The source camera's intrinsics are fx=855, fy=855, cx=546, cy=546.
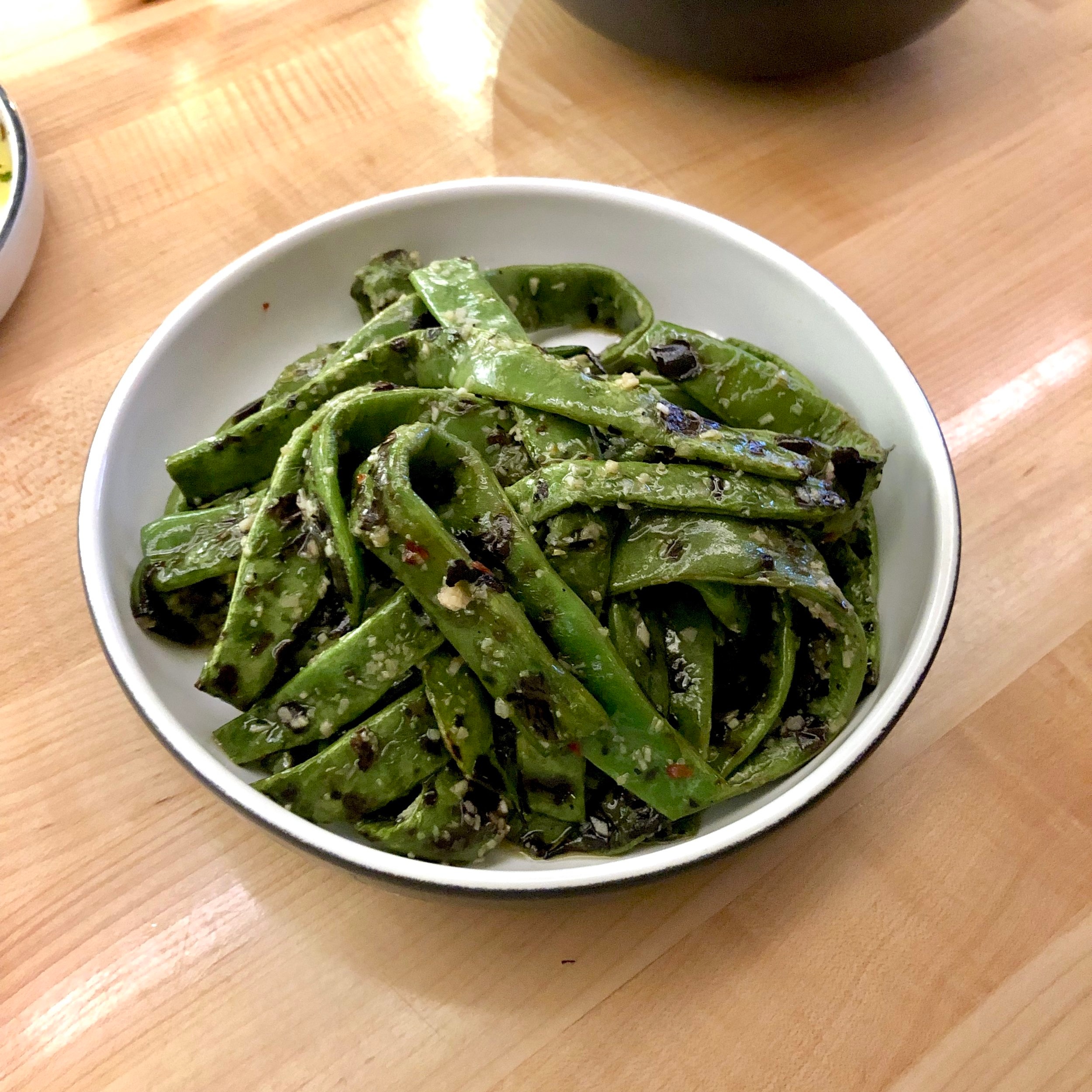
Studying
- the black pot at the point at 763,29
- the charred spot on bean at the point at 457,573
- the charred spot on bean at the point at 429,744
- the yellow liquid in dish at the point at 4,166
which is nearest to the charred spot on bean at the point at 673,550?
the charred spot on bean at the point at 457,573

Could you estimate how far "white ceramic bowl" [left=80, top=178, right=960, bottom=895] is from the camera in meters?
0.88

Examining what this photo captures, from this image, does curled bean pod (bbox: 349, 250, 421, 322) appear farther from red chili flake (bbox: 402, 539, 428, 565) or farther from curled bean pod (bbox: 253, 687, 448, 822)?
curled bean pod (bbox: 253, 687, 448, 822)

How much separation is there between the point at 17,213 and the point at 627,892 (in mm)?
1534

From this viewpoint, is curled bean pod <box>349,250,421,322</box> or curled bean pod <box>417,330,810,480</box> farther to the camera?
curled bean pod <box>349,250,421,322</box>

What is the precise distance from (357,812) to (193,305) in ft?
2.59

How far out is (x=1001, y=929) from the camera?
106 centimetres

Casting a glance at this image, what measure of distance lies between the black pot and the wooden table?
12 centimetres

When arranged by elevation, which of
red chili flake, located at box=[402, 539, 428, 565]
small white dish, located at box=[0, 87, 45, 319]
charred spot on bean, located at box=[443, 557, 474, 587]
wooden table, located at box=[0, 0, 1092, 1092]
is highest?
small white dish, located at box=[0, 87, 45, 319]

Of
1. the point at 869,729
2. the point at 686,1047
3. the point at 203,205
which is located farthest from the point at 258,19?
the point at 686,1047

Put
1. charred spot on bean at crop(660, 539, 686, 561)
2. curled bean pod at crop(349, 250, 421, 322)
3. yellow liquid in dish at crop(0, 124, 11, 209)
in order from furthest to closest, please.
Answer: yellow liquid in dish at crop(0, 124, 11, 209) → curled bean pod at crop(349, 250, 421, 322) → charred spot on bean at crop(660, 539, 686, 561)

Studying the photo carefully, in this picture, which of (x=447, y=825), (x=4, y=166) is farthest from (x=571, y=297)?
(x=4, y=166)

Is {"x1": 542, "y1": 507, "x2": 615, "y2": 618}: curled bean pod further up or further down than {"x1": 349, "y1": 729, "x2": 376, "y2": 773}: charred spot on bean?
further up

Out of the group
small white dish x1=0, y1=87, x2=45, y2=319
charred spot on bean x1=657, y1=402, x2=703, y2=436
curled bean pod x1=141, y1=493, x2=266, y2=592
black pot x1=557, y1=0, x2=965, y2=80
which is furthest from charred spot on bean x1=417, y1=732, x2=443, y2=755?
black pot x1=557, y1=0, x2=965, y2=80

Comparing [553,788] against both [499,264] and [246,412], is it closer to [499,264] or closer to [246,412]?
[246,412]
